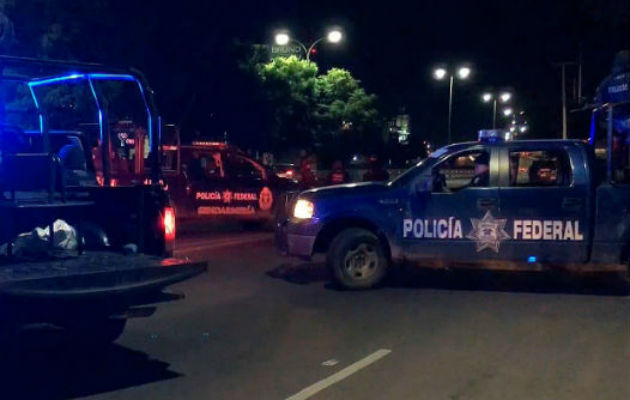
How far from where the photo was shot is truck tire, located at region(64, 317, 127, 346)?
7750 millimetres

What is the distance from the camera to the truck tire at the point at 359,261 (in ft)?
36.8

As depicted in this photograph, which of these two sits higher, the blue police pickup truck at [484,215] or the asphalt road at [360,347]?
the blue police pickup truck at [484,215]

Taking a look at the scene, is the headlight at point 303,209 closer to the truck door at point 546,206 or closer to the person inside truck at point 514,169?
the truck door at point 546,206

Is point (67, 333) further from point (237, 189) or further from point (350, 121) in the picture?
point (350, 121)

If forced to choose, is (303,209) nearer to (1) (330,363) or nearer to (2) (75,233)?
(1) (330,363)

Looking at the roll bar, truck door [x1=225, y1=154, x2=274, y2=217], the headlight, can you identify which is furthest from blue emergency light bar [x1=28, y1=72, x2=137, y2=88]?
truck door [x1=225, y1=154, x2=274, y2=217]

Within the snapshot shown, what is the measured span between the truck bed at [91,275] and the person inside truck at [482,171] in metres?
4.86

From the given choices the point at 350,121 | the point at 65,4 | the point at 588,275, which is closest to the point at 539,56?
the point at 350,121

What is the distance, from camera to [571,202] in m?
10.8

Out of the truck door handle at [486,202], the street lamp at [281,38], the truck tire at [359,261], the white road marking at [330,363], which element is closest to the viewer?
the white road marking at [330,363]

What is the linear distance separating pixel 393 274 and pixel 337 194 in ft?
6.59

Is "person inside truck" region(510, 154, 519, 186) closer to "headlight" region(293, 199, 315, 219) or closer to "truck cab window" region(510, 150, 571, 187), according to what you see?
"truck cab window" region(510, 150, 571, 187)

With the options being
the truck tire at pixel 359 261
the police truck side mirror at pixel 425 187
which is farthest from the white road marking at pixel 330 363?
the police truck side mirror at pixel 425 187

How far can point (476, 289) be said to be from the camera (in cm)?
1142
